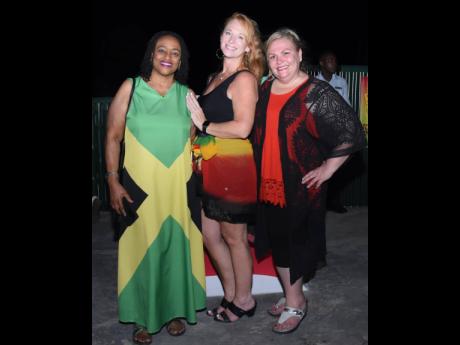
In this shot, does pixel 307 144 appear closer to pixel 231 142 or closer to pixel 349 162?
pixel 231 142

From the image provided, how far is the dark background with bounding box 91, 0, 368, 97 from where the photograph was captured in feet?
36.4

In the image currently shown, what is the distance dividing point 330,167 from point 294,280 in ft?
2.53

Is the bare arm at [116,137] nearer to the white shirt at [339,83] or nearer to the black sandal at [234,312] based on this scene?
the black sandal at [234,312]

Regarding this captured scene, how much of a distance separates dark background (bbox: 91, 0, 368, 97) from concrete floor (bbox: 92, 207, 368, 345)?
21.9 feet

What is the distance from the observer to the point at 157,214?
10.00ft

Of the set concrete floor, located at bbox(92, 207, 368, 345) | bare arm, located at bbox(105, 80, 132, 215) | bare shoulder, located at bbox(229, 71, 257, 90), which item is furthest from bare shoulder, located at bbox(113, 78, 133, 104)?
concrete floor, located at bbox(92, 207, 368, 345)

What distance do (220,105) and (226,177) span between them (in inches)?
17.4

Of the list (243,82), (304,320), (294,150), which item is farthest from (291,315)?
(243,82)

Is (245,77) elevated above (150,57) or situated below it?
below

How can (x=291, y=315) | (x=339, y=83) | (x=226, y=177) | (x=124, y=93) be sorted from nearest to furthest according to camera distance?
(x=124, y=93) < (x=226, y=177) < (x=291, y=315) < (x=339, y=83)

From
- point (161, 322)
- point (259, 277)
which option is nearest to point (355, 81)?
point (259, 277)

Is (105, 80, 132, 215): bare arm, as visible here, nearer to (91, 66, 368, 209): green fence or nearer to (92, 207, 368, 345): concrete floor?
(92, 207, 368, 345): concrete floor

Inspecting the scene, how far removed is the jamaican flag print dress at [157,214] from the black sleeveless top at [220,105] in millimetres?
150

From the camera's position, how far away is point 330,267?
464 cm
